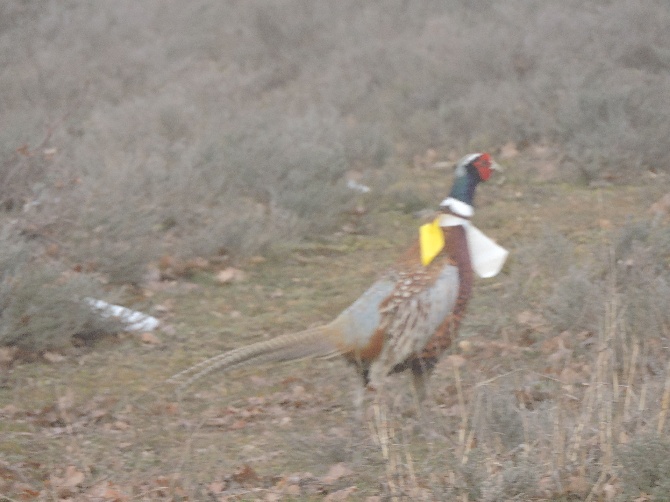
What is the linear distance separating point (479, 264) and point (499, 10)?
8823mm

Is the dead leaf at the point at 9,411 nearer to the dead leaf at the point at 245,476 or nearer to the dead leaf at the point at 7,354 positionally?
the dead leaf at the point at 7,354

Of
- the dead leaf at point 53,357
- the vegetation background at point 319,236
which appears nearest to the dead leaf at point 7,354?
the vegetation background at point 319,236

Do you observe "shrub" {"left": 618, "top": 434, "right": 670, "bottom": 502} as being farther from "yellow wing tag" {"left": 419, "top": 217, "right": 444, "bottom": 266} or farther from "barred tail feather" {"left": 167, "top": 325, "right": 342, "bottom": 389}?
"barred tail feather" {"left": 167, "top": 325, "right": 342, "bottom": 389}

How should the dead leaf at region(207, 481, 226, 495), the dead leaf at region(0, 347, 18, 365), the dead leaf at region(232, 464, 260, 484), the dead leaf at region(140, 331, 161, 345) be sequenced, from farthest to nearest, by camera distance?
1. the dead leaf at region(140, 331, 161, 345)
2. the dead leaf at region(0, 347, 18, 365)
3. the dead leaf at region(232, 464, 260, 484)
4. the dead leaf at region(207, 481, 226, 495)

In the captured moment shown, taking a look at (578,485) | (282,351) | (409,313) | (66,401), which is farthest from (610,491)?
(66,401)

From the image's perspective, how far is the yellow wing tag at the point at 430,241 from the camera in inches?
185

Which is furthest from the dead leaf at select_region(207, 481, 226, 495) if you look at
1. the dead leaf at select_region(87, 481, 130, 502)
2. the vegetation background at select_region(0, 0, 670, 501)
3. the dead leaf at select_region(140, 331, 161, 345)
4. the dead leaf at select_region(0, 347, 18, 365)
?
the dead leaf at select_region(140, 331, 161, 345)

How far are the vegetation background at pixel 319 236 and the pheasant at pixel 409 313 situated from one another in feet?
1.17

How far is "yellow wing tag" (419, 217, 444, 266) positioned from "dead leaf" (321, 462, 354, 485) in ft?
3.03

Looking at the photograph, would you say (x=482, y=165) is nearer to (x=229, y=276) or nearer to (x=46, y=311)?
(x=46, y=311)

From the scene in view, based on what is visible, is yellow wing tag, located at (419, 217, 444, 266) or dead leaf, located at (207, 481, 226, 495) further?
yellow wing tag, located at (419, 217, 444, 266)

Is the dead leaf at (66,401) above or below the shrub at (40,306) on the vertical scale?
below

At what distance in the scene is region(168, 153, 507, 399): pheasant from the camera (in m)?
4.67

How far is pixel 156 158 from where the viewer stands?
27.1 ft
